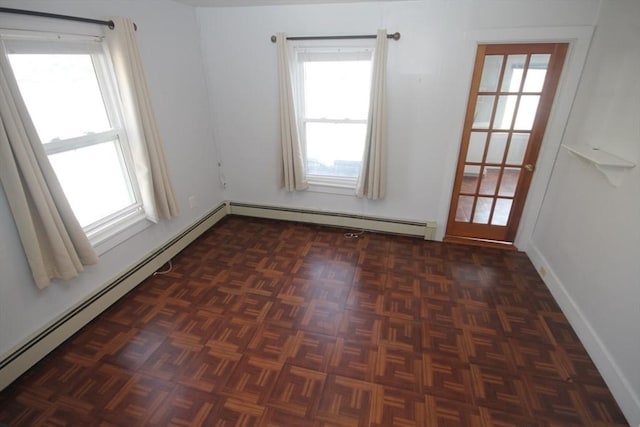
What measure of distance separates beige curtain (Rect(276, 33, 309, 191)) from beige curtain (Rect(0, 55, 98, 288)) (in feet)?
6.83

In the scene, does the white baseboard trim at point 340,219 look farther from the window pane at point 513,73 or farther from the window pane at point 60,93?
the window pane at point 60,93

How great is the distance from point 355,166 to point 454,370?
2.31m

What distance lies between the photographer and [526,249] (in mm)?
3373

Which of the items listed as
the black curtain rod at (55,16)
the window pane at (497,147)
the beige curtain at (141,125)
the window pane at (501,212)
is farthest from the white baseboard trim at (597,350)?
the black curtain rod at (55,16)

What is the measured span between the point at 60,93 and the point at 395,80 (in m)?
2.79

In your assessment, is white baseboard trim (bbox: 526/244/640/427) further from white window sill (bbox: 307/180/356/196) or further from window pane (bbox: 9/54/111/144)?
window pane (bbox: 9/54/111/144)

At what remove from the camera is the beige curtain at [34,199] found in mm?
1740

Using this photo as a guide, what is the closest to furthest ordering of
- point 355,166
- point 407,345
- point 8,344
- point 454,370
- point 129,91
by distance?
point 8,344, point 454,370, point 407,345, point 129,91, point 355,166

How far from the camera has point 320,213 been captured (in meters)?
3.94

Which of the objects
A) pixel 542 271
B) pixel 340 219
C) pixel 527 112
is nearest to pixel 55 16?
pixel 340 219

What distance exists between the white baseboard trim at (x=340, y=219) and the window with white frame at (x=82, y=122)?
1.51m

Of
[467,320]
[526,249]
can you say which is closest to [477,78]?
[526,249]

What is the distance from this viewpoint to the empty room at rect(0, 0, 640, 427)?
192cm

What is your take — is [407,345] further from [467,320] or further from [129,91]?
[129,91]
